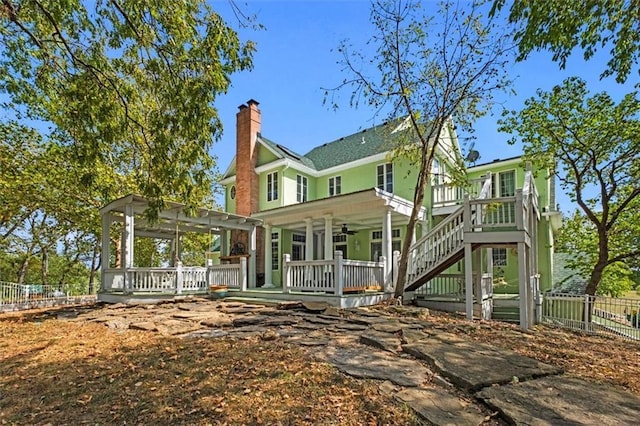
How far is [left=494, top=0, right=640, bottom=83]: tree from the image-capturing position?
4.61 meters

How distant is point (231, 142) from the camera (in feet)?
A: 57.6

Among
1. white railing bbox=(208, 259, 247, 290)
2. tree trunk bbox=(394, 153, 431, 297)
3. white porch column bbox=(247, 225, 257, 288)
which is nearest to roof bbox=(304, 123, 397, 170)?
tree trunk bbox=(394, 153, 431, 297)

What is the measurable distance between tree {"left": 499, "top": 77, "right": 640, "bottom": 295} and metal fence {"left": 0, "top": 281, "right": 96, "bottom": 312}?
59.7 ft

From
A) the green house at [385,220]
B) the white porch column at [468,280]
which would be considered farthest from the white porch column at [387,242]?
the white porch column at [468,280]

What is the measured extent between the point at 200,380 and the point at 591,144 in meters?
14.3

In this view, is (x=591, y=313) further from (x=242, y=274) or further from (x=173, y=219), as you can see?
(x=173, y=219)

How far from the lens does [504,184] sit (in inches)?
576

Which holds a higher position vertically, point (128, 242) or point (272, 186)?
point (272, 186)

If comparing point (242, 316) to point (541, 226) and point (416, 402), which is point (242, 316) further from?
point (541, 226)

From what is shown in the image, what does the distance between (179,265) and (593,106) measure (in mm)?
15098

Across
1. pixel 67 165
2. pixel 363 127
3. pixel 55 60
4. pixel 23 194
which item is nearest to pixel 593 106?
pixel 363 127

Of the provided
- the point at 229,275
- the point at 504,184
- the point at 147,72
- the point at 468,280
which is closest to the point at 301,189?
the point at 229,275

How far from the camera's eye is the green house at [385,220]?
895 cm

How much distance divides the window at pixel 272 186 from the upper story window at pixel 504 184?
29.6ft
